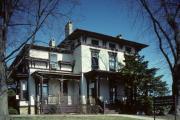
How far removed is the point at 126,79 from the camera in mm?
34750

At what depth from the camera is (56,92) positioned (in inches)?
1320

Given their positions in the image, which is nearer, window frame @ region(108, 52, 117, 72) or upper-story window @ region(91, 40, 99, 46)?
upper-story window @ region(91, 40, 99, 46)

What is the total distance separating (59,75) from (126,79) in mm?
7748

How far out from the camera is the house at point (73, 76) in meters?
31.4

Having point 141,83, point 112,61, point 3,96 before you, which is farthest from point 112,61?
point 3,96

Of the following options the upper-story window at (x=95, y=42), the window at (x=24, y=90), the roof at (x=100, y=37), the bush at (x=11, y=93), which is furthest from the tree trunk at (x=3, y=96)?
the upper-story window at (x=95, y=42)

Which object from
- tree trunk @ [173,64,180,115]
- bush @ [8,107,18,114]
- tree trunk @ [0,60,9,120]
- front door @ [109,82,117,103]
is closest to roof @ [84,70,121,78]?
front door @ [109,82,117,103]

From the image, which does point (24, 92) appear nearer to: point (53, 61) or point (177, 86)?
point (53, 61)

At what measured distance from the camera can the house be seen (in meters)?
31.4

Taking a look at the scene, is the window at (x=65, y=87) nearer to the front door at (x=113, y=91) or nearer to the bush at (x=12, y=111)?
the front door at (x=113, y=91)

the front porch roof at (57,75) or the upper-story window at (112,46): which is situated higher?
the upper-story window at (112,46)

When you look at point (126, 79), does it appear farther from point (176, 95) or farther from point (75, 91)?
point (176, 95)

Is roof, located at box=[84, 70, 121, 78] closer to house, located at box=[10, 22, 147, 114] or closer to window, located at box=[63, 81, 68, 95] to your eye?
house, located at box=[10, 22, 147, 114]

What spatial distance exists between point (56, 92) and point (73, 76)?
2.55 m
